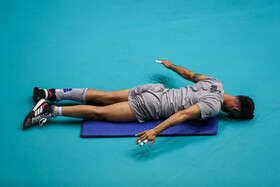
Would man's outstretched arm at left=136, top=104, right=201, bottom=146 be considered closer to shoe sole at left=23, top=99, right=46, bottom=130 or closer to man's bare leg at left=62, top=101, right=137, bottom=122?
man's bare leg at left=62, top=101, right=137, bottom=122

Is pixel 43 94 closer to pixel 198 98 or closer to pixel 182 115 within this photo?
pixel 182 115

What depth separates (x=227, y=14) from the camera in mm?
5355

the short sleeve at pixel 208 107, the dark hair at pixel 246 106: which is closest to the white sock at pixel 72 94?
the short sleeve at pixel 208 107

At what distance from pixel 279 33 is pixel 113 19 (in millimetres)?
2629

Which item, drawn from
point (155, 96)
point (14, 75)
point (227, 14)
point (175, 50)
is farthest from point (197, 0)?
Result: point (14, 75)

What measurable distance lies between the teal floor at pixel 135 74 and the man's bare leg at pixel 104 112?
0.56 ft

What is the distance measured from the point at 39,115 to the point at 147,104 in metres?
1.21

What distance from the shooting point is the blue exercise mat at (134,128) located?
354 centimetres

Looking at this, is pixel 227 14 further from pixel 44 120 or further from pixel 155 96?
pixel 44 120

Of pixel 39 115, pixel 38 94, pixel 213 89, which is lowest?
pixel 39 115

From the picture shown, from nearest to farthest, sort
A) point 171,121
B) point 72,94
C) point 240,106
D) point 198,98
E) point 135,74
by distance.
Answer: point 171,121 → point 198,98 → point 240,106 → point 72,94 → point 135,74

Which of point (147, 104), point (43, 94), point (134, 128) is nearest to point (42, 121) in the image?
point (43, 94)

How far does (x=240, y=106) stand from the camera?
145 inches

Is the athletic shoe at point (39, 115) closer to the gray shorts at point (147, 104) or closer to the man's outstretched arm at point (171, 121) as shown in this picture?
the gray shorts at point (147, 104)
